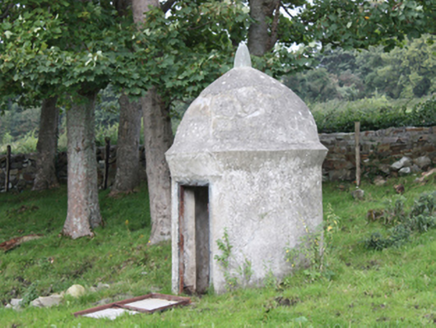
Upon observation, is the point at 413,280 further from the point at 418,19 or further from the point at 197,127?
the point at 418,19

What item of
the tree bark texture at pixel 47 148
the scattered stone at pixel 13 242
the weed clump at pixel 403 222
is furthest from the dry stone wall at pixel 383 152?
the tree bark texture at pixel 47 148

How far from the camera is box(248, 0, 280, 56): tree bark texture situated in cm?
1120

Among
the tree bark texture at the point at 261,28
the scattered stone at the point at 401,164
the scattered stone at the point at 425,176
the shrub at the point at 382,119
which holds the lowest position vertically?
the scattered stone at the point at 425,176

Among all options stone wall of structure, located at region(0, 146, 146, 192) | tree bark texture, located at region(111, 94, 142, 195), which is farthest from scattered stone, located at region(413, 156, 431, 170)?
stone wall of structure, located at region(0, 146, 146, 192)

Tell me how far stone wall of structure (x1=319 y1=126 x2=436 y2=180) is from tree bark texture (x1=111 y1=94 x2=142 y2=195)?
571cm

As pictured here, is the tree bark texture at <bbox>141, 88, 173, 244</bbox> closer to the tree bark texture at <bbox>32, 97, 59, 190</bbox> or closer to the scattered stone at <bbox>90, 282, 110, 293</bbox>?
the scattered stone at <bbox>90, 282, 110, 293</bbox>

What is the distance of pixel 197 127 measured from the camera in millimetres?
6660

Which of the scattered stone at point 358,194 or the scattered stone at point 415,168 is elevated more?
the scattered stone at point 415,168

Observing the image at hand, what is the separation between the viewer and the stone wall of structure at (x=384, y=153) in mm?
12484

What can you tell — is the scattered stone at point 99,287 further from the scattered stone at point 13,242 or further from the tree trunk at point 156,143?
the scattered stone at point 13,242

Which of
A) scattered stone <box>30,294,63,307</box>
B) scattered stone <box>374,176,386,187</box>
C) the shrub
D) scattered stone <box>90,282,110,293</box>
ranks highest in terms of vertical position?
the shrub

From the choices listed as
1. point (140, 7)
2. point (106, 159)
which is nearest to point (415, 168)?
point (140, 7)

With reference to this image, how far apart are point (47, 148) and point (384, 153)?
10.8m

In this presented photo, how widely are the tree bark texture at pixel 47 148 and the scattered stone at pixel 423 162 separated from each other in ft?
37.4
